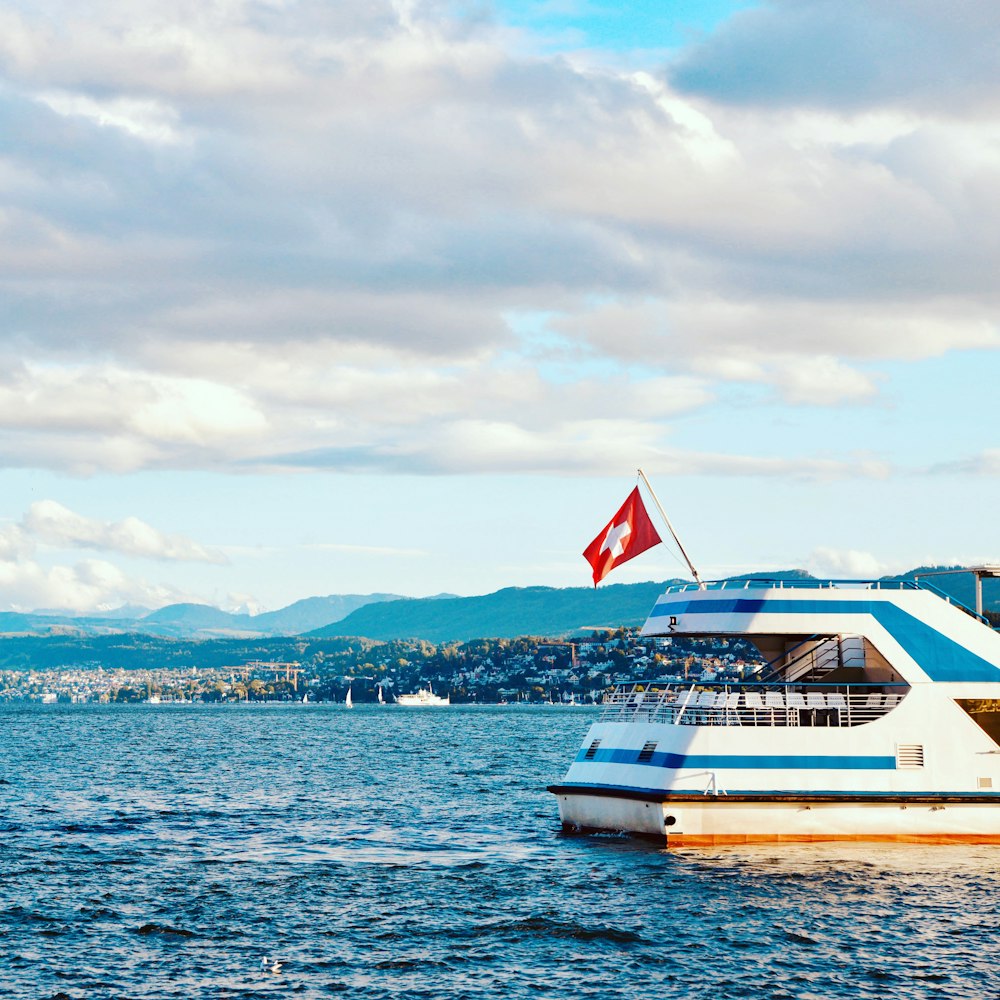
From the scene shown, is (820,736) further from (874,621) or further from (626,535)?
(626,535)

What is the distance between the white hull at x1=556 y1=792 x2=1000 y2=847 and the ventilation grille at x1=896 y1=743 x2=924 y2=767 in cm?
102

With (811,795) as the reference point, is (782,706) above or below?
above

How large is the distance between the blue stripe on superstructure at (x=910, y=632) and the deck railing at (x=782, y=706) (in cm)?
101

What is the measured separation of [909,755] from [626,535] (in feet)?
32.1

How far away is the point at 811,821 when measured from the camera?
37.0 metres

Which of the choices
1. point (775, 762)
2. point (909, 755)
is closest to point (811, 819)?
point (775, 762)

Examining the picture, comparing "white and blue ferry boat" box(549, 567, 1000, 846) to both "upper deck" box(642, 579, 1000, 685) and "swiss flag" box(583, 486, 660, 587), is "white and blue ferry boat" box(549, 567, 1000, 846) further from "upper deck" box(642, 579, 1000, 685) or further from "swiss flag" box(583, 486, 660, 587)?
"swiss flag" box(583, 486, 660, 587)

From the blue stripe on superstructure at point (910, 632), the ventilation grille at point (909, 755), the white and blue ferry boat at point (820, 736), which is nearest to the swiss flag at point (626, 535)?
the white and blue ferry boat at point (820, 736)

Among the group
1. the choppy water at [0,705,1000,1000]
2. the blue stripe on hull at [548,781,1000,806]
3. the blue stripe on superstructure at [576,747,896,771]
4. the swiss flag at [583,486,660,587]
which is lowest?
the choppy water at [0,705,1000,1000]

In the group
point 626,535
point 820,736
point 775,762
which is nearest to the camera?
point 775,762

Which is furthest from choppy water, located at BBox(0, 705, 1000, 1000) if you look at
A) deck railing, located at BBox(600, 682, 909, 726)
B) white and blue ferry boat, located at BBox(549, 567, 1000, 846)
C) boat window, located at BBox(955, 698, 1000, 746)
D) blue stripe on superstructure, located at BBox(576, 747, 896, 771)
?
boat window, located at BBox(955, 698, 1000, 746)

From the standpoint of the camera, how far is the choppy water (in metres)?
26.7

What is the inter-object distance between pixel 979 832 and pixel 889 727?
340 centimetres

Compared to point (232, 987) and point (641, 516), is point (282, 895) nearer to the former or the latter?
point (232, 987)
